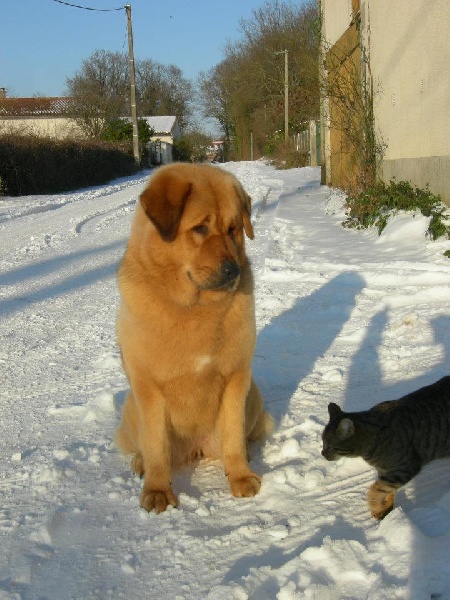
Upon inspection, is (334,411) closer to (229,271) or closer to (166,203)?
(229,271)

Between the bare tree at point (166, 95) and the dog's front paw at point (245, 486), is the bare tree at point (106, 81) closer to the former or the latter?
the bare tree at point (166, 95)

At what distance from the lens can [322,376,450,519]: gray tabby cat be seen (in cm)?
272

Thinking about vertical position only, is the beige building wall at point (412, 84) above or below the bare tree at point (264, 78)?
below

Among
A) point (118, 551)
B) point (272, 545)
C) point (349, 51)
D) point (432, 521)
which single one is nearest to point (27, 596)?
point (118, 551)

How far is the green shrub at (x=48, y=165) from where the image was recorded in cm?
2183

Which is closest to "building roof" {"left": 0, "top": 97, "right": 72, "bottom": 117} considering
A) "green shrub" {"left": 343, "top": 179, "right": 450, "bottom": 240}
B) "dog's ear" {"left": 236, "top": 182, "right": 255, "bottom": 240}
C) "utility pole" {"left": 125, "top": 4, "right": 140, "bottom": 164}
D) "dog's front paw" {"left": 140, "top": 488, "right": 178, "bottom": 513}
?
"utility pole" {"left": 125, "top": 4, "right": 140, "bottom": 164}

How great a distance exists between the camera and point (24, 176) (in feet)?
74.4

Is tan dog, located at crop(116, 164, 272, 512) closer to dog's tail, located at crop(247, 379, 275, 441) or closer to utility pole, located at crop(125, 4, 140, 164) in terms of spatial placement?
dog's tail, located at crop(247, 379, 275, 441)

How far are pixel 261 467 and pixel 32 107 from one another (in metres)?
65.5

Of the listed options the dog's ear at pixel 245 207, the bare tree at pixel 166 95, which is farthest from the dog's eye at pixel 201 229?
the bare tree at pixel 166 95

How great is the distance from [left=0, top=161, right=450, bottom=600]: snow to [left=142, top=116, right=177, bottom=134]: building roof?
204 feet

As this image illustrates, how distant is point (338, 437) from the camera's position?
9.43 feet

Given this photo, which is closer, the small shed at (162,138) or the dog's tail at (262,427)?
the dog's tail at (262,427)

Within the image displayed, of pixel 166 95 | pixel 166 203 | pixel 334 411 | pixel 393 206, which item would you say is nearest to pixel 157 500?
pixel 334 411
